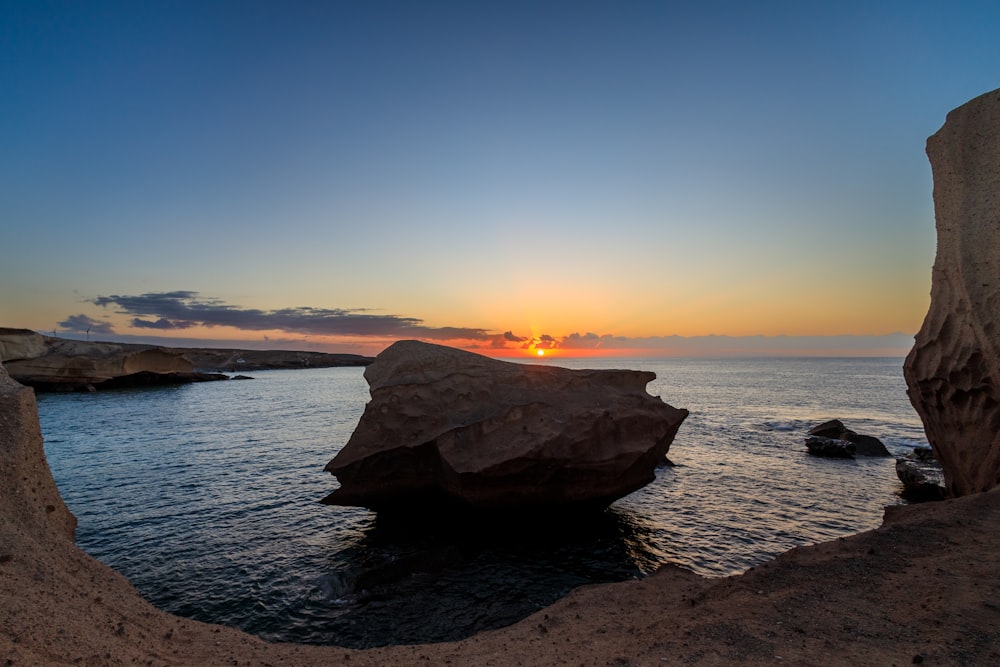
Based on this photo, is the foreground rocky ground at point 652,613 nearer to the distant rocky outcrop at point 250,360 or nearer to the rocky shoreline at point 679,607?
the rocky shoreline at point 679,607

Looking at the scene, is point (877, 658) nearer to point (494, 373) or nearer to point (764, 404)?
point (494, 373)

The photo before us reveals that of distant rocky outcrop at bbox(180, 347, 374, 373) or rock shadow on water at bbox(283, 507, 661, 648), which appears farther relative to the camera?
distant rocky outcrop at bbox(180, 347, 374, 373)

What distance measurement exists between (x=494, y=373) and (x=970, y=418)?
11.7 metres

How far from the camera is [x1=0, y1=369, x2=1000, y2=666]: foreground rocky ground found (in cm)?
521

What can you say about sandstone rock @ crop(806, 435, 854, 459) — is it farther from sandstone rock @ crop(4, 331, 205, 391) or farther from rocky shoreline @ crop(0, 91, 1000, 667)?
sandstone rock @ crop(4, 331, 205, 391)

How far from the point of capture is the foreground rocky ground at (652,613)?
5215mm

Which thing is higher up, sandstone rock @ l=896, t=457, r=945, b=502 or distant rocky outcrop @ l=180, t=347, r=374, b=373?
sandstone rock @ l=896, t=457, r=945, b=502

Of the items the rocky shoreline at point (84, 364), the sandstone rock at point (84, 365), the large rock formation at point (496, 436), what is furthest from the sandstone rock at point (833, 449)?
the sandstone rock at point (84, 365)

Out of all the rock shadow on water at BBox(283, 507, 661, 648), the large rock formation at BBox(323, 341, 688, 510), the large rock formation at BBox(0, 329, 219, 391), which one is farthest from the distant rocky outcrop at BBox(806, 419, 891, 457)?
the large rock formation at BBox(0, 329, 219, 391)

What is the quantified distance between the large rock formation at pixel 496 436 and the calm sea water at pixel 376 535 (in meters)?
1.17

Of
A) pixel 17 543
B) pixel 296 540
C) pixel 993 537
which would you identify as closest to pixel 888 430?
pixel 993 537

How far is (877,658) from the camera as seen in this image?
16.5ft

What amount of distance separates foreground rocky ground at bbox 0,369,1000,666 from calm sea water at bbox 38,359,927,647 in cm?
204

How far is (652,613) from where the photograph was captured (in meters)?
7.64
